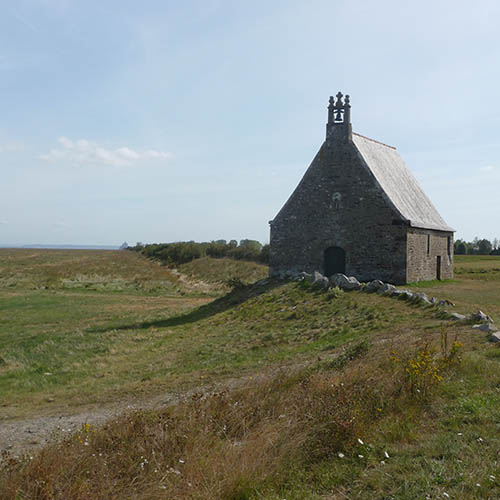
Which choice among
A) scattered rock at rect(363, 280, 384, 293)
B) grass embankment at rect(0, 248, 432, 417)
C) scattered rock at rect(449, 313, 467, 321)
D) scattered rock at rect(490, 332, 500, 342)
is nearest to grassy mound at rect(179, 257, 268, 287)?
grass embankment at rect(0, 248, 432, 417)

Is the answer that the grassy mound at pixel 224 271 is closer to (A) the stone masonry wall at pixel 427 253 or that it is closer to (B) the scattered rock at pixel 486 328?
(A) the stone masonry wall at pixel 427 253

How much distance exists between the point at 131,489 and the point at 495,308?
1399 cm

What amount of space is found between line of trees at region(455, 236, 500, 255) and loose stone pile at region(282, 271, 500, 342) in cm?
5160

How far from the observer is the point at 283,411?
7.07m

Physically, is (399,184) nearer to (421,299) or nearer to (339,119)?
(339,119)

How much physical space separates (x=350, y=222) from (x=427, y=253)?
488 cm

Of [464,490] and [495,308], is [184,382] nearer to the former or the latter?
[464,490]

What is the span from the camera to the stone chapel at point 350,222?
23.3 metres

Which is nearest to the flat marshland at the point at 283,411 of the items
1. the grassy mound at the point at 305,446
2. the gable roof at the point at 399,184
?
the grassy mound at the point at 305,446

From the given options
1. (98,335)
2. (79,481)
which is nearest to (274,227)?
(98,335)

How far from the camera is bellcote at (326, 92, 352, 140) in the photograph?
25.1 meters

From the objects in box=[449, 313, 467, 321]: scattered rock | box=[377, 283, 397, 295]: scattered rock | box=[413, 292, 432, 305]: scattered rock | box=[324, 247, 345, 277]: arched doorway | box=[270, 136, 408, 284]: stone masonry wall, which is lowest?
box=[449, 313, 467, 321]: scattered rock

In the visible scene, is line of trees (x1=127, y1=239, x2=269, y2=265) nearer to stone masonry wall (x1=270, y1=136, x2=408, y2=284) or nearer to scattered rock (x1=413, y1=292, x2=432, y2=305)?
stone masonry wall (x1=270, y1=136, x2=408, y2=284)

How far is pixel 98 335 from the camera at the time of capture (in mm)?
19359
